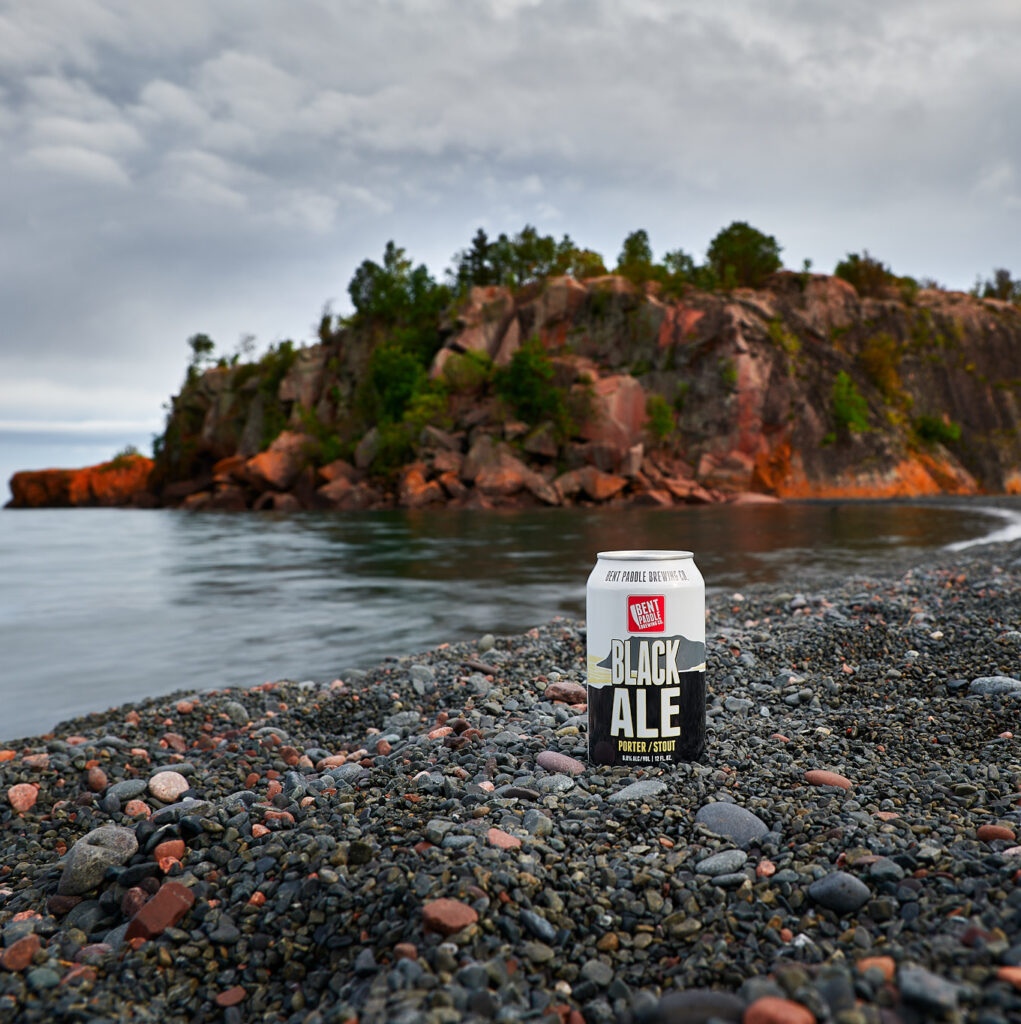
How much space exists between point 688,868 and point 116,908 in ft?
6.48

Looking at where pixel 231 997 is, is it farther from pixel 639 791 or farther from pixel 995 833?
pixel 995 833

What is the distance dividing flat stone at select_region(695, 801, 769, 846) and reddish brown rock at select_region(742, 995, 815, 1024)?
0.90m

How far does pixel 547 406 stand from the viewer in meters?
53.5

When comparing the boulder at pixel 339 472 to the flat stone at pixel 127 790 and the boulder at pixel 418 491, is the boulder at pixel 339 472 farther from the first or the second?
the flat stone at pixel 127 790

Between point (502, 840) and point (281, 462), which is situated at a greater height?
point (281, 462)

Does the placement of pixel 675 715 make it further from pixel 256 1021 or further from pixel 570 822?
pixel 256 1021

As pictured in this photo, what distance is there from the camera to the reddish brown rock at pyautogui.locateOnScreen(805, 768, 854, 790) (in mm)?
2939

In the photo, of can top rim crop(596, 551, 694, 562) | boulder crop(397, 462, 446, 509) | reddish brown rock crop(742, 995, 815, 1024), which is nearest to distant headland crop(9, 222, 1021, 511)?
boulder crop(397, 462, 446, 509)

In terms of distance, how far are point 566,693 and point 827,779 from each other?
185 centimetres

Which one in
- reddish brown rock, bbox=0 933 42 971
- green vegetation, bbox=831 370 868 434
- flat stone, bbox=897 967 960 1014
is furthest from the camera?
green vegetation, bbox=831 370 868 434

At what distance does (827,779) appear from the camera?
2984 mm

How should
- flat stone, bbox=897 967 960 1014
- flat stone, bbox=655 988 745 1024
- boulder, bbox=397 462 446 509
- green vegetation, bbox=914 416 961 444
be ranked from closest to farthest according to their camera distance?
flat stone, bbox=897 967 960 1014 → flat stone, bbox=655 988 745 1024 → boulder, bbox=397 462 446 509 → green vegetation, bbox=914 416 961 444

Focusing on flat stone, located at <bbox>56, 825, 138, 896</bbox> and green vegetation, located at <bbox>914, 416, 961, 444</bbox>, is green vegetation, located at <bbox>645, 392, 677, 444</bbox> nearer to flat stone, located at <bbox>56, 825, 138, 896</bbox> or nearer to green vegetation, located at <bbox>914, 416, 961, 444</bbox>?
green vegetation, located at <bbox>914, 416, 961, 444</bbox>

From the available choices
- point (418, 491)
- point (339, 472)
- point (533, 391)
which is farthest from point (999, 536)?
point (339, 472)
